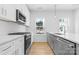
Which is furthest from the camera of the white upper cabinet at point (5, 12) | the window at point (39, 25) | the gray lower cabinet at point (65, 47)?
the window at point (39, 25)

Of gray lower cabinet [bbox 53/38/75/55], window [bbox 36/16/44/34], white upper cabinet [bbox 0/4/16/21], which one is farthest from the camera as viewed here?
window [bbox 36/16/44/34]

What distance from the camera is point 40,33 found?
310 inches

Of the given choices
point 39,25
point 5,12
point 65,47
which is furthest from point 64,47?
point 39,25

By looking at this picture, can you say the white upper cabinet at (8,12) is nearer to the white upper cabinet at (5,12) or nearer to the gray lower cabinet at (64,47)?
the white upper cabinet at (5,12)

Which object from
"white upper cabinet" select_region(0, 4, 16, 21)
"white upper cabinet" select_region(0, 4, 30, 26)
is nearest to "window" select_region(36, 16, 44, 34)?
"white upper cabinet" select_region(0, 4, 30, 26)

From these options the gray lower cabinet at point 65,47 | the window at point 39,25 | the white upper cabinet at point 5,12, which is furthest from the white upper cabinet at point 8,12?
the window at point 39,25

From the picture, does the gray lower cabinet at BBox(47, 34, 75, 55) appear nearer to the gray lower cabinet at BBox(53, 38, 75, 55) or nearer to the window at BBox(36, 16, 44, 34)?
the gray lower cabinet at BBox(53, 38, 75, 55)

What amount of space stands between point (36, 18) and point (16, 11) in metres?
4.70

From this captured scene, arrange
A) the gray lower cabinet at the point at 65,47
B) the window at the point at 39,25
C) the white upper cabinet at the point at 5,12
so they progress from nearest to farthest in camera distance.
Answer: the gray lower cabinet at the point at 65,47
the white upper cabinet at the point at 5,12
the window at the point at 39,25

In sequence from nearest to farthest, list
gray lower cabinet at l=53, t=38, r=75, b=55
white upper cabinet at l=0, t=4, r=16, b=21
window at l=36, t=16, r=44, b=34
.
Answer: gray lower cabinet at l=53, t=38, r=75, b=55
white upper cabinet at l=0, t=4, r=16, b=21
window at l=36, t=16, r=44, b=34

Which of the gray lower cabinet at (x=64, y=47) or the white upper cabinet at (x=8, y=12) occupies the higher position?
the white upper cabinet at (x=8, y=12)

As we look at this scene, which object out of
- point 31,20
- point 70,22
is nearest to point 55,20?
point 70,22

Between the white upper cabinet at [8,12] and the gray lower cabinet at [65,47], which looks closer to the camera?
the gray lower cabinet at [65,47]
